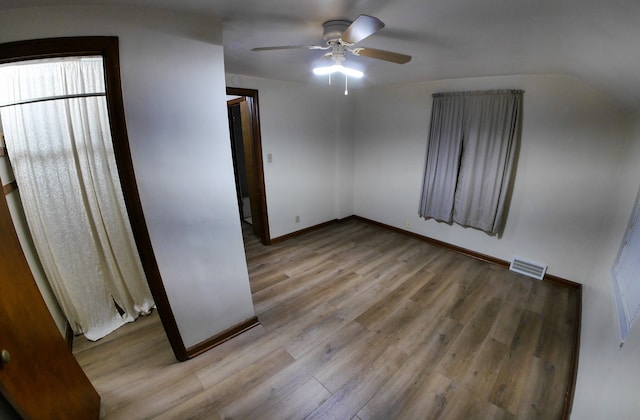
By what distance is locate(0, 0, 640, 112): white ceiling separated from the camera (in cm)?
102

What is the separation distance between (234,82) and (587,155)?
3.67 m

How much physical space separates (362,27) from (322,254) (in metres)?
2.70

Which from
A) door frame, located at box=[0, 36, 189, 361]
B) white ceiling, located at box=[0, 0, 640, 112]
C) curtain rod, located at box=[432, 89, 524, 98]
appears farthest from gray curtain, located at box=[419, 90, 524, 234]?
door frame, located at box=[0, 36, 189, 361]

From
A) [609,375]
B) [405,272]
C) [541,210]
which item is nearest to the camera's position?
[609,375]

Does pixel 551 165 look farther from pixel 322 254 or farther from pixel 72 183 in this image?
pixel 72 183

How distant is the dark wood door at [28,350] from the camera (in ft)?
3.00

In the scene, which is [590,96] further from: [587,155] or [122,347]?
[122,347]

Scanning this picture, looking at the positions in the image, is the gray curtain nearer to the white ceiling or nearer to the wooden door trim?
the white ceiling

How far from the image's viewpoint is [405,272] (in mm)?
2934

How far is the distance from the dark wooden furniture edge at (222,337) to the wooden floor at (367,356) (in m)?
0.05

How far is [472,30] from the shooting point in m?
1.37

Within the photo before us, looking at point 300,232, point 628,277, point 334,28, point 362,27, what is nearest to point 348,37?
point 362,27

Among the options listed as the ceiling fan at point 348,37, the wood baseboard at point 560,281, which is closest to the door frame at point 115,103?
the ceiling fan at point 348,37

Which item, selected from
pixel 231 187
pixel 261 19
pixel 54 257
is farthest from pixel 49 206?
pixel 261 19
